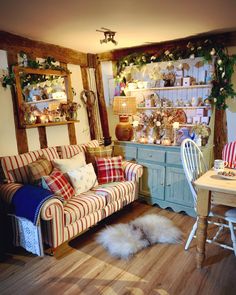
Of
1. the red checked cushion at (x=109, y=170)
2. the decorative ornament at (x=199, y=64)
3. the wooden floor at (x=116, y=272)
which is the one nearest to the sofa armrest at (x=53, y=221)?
the wooden floor at (x=116, y=272)

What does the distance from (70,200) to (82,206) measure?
0.18 metres

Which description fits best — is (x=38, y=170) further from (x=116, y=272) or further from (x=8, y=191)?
(x=116, y=272)

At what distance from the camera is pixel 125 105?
11.2 ft

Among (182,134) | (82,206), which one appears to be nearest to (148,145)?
(182,134)

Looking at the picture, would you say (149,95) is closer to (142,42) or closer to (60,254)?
(142,42)

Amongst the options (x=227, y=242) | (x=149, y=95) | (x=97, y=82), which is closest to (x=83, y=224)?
(x=227, y=242)

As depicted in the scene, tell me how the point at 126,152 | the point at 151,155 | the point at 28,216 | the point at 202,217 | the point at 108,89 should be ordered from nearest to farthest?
the point at 202,217 < the point at 28,216 < the point at 151,155 < the point at 126,152 < the point at 108,89

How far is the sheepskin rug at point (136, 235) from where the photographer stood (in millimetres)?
2328

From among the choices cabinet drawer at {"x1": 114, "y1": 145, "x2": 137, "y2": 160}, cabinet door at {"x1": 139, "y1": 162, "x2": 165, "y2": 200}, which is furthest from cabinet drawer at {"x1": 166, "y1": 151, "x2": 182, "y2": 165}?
cabinet drawer at {"x1": 114, "y1": 145, "x2": 137, "y2": 160}

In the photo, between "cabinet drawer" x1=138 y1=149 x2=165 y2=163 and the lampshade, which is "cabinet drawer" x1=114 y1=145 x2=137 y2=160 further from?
the lampshade

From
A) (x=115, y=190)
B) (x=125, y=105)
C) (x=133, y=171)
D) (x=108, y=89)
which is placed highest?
(x=108, y=89)

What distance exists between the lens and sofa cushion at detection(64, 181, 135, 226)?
2.34 meters

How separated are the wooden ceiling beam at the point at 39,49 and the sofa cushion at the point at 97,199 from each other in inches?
73.9

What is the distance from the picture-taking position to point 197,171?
2.34 m
